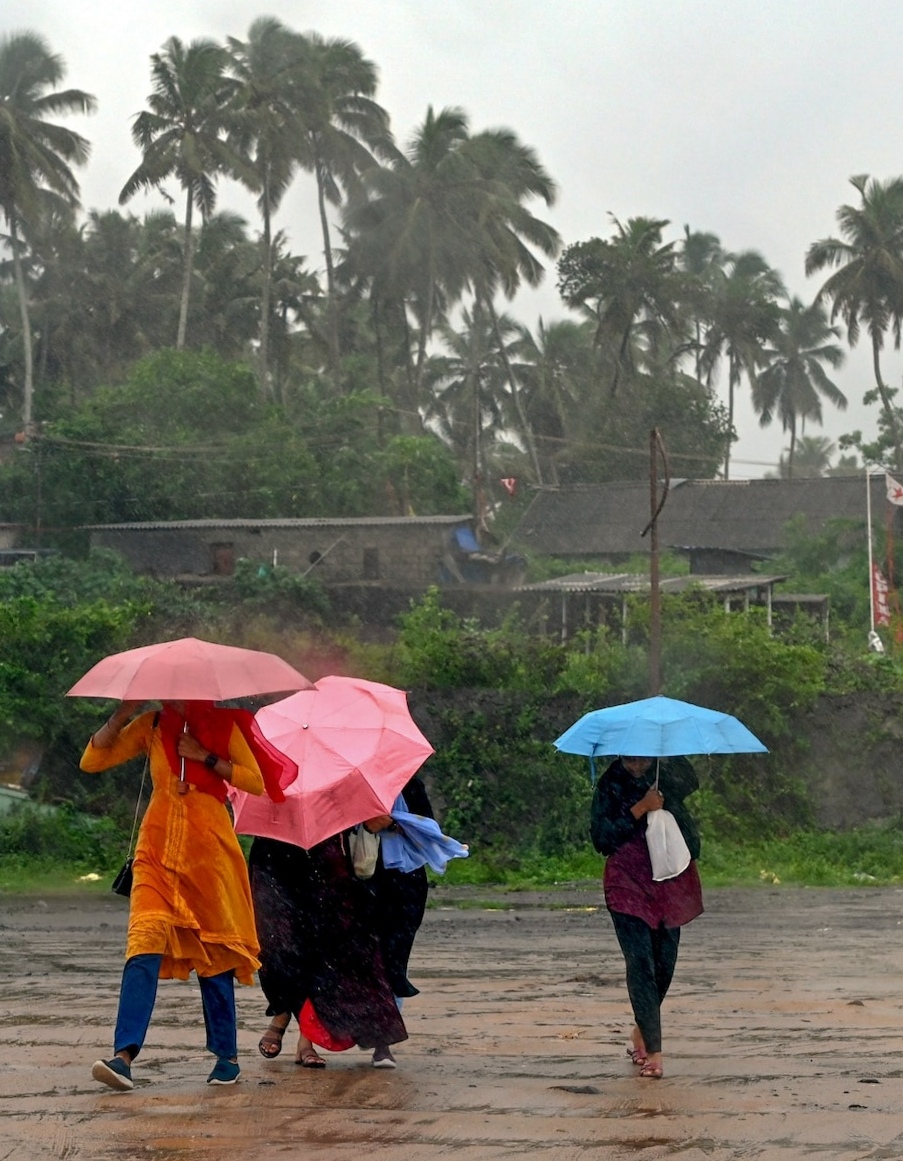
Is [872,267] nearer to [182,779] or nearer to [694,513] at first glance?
[694,513]

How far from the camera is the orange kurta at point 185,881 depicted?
548 centimetres

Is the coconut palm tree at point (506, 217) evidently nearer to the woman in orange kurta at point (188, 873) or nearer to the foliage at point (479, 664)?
the foliage at point (479, 664)

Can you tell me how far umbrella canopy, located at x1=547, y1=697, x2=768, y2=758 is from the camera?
6.07m

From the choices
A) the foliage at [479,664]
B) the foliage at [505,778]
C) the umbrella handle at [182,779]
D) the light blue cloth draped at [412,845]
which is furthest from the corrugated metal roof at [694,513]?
the umbrella handle at [182,779]

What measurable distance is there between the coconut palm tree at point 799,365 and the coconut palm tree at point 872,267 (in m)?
12.3

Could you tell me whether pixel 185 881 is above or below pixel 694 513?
below

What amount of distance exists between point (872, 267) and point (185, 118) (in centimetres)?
2133

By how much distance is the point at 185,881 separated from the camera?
554 cm

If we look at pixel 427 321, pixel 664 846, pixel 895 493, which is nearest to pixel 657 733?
pixel 664 846

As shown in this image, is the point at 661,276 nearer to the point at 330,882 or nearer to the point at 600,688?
the point at 600,688

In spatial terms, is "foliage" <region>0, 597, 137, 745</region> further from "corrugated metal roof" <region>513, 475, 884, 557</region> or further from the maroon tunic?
"corrugated metal roof" <region>513, 475, 884, 557</region>

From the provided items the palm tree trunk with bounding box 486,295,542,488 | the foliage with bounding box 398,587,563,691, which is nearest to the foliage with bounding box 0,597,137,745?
the foliage with bounding box 398,587,563,691

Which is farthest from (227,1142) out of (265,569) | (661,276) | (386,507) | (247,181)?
(661,276)

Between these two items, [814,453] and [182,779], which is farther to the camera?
[814,453]
